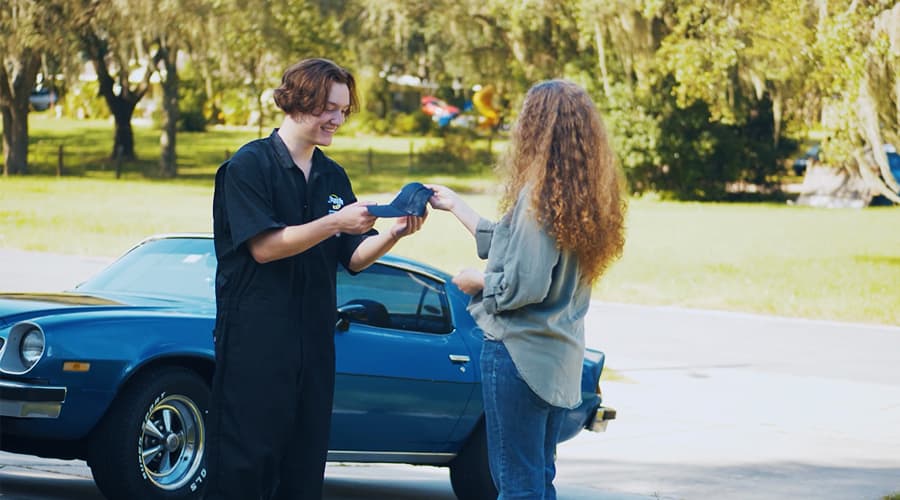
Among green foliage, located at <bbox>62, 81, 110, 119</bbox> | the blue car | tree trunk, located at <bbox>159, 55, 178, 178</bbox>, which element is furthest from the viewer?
green foliage, located at <bbox>62, 81, 110, 119</bbox>

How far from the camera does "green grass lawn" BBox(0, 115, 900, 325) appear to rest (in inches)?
944

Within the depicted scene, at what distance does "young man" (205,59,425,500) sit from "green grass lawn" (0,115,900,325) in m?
10.8

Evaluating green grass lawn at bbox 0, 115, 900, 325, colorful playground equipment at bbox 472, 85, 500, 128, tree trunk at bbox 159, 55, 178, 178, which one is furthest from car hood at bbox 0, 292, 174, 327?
colorful playground equipment at bbox 472, 85, 500, 128

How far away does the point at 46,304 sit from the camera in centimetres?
709

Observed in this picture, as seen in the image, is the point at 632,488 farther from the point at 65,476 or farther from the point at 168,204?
the point at 168,204

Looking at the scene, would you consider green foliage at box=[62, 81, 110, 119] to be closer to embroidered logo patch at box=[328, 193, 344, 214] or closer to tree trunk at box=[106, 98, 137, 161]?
tree trunk at box=[106, 98, 137, 161]

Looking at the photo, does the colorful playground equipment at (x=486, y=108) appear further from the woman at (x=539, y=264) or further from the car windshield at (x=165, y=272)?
the woman at (x=539, y=264)

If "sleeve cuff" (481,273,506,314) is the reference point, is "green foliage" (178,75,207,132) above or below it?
below

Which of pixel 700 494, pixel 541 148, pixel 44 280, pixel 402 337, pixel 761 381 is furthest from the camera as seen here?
pixel 44 280

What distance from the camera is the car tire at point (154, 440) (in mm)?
6684

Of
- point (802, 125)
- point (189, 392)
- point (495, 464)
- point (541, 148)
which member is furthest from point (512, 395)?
point (802, 125)

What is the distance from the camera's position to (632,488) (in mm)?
9156

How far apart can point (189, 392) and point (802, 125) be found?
36954 mm

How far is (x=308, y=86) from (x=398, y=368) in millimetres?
3188
